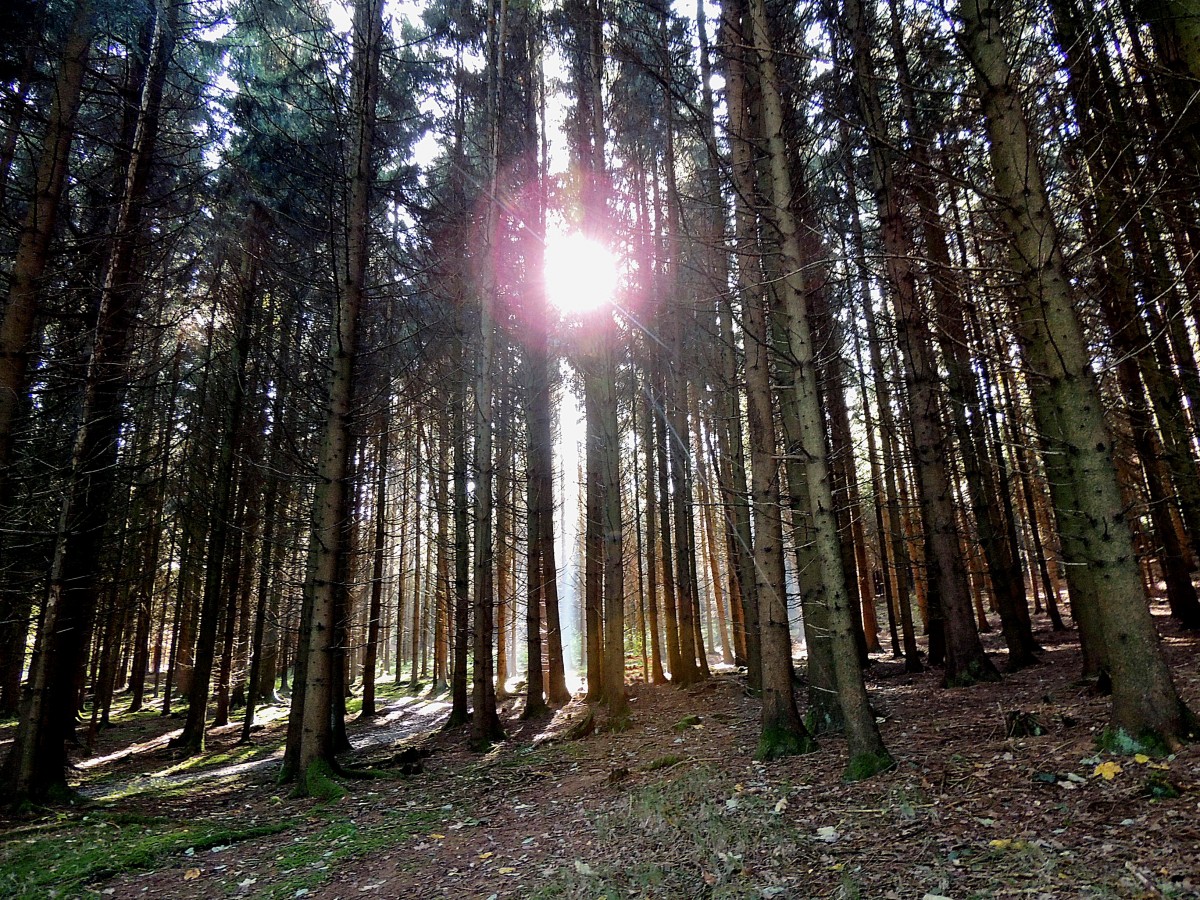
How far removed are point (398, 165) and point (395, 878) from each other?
14.1 meters

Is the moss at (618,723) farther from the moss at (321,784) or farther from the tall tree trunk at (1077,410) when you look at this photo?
the tall tree trunk at (1077,410)

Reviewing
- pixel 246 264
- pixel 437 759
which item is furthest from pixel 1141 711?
pixel 246 264

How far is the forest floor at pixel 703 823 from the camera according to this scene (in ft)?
10.1

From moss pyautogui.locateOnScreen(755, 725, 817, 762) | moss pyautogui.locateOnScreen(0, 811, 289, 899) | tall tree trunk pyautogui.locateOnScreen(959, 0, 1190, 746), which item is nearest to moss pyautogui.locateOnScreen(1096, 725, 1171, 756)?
tall tree trunk pyautogui.locateOnScreen(959, 0, 1190, 746)

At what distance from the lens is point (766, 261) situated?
8258mm

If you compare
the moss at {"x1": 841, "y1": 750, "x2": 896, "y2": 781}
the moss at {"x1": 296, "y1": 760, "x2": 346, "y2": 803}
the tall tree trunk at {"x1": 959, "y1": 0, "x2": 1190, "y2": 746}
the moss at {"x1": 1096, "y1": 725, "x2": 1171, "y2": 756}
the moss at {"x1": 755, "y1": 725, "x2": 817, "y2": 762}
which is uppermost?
the tall tree trunk at {"x1": 959, "y1": 0, "x2": 1190, "y2": 746}

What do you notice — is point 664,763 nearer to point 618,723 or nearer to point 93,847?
point 618,723

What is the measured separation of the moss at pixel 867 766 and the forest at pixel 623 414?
3 cm

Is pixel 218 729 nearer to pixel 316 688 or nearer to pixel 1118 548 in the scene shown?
pixel 316 688

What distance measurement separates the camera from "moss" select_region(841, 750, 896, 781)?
4.69m

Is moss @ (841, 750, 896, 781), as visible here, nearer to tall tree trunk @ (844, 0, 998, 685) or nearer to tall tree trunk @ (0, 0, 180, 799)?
tall tree trunk @ (844, 0, 998, 685)

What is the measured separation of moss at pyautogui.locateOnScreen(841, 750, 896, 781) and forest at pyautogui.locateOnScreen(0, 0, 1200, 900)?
3 cm

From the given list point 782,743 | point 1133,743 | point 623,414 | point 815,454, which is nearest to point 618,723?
point 782,743

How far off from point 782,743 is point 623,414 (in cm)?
1023
